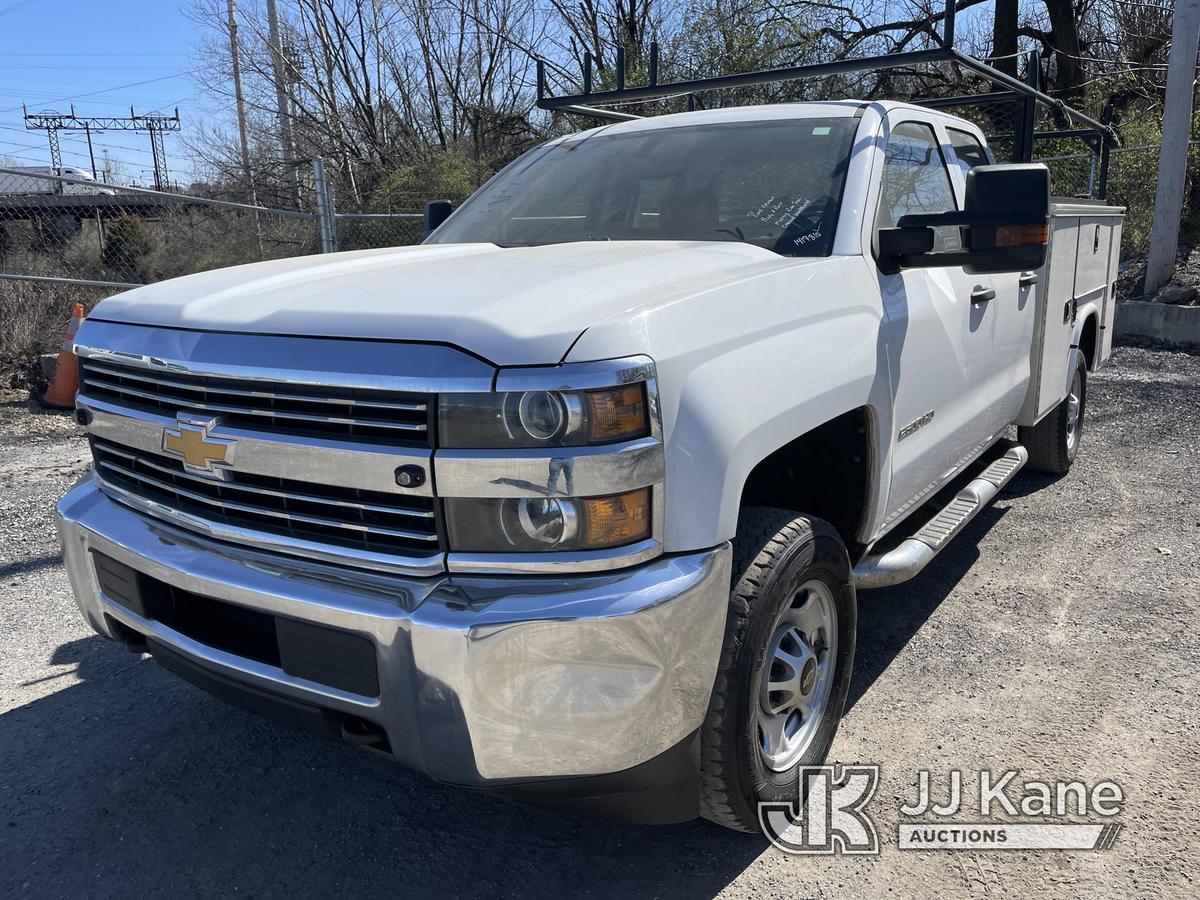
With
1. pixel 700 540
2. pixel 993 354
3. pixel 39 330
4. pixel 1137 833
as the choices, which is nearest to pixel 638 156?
pixel 993 354

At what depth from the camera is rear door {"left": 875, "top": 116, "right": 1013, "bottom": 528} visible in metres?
3.02

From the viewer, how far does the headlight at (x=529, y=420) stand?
1.91m

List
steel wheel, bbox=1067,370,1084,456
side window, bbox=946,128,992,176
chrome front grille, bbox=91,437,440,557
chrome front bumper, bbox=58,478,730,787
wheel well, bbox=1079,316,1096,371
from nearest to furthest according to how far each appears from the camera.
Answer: chrome front bumper, bbox=58,478,730,787, chrome front grille, bbox=91,437,440,557, side window, bbox=946,128,992,176, steel wheel, bbox=1067,370,1084,456, wheel well, bbox=1079,316,1096,371

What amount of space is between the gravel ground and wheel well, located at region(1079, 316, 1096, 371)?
5.85 feet

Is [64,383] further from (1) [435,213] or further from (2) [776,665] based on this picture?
(2) [776,665]

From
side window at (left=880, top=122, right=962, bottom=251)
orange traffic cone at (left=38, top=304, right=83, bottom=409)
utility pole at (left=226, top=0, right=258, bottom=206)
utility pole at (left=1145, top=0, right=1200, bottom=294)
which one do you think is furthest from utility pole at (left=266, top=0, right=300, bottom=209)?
side window at (left=880, top=122, right=962, bottom=251)

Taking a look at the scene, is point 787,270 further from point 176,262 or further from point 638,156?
point 176,262

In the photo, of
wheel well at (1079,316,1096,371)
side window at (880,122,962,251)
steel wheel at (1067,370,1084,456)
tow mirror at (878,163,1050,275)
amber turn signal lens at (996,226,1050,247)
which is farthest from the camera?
wheel well at (1079,316,1096,371)

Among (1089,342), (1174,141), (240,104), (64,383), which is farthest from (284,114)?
(1089,342)

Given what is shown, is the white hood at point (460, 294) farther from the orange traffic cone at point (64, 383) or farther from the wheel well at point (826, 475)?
the orange traffic cone at point (64, 383)

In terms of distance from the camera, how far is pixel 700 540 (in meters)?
2.04

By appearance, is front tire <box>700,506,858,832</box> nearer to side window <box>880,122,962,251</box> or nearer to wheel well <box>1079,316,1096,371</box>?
side window <box>880,122,962,251</box>

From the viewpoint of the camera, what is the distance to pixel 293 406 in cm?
209

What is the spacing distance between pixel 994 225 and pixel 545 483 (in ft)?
5.18
